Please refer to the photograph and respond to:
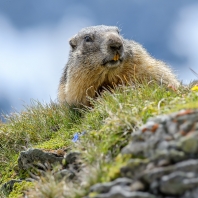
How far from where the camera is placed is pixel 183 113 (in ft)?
12.6

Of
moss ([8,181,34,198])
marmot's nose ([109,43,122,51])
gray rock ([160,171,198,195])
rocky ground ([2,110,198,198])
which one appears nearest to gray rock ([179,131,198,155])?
rocky ground ([2,110,198,198])

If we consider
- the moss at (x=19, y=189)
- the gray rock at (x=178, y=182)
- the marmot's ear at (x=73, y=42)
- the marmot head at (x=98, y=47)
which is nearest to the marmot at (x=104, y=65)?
the marmot head at (x=98, y=47)

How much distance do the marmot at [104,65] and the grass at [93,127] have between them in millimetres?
594

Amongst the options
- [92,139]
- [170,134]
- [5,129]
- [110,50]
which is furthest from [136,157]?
[5,129]

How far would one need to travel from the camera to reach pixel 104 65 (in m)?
8.55

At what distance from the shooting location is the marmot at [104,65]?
8508mm

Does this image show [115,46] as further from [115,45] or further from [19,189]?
[19,189]

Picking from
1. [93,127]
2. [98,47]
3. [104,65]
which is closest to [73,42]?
[98,47]

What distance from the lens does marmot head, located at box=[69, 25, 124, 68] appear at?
842cm

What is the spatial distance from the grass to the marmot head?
110 cm

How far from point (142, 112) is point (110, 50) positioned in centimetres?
360

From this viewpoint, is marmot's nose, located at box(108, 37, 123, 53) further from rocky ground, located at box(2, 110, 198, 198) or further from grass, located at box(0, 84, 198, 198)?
rocky ground, located at box(2, 110, 198, 198)

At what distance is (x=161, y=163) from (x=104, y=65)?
5.18 meters

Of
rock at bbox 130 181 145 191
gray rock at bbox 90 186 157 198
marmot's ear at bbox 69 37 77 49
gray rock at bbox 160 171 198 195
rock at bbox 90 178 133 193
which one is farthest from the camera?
marmot's ear at bbox 69 37 77 49
